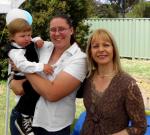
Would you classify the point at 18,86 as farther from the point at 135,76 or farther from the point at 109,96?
the point at 135,76

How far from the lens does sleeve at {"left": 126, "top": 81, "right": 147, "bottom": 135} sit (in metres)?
2.48

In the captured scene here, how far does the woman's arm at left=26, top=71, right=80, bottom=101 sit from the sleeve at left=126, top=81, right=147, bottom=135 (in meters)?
0.38

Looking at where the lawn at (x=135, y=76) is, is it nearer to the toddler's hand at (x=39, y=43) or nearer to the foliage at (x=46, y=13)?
the foliage at (x=46, y=13)

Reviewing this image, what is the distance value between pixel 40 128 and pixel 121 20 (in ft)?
48.9

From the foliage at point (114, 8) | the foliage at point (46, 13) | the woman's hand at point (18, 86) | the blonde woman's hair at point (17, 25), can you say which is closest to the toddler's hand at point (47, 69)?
the woman's hand at point (18, 86)

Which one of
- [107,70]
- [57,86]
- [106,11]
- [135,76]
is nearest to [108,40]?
[107,70]

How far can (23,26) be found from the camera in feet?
9.70

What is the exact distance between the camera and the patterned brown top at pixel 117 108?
2492mm

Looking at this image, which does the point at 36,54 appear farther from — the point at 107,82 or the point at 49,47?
the point at 107,82

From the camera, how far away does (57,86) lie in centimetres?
265

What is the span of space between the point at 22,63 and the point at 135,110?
818mm

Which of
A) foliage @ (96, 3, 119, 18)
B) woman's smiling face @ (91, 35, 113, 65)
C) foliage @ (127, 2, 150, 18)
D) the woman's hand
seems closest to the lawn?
the woman's hand

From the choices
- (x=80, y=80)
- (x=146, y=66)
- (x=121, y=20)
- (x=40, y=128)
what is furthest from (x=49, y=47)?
A: (x=121, y=20)

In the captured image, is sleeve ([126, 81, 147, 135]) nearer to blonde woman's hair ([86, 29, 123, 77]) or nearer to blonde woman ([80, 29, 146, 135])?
blonde woman ([80, 29, 146, 135])
